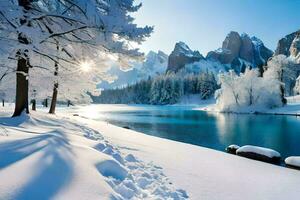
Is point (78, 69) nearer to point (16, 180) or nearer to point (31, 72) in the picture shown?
point (31, 72)

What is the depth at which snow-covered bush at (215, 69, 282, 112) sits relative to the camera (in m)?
67.9

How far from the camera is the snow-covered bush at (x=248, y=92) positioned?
67.9 m

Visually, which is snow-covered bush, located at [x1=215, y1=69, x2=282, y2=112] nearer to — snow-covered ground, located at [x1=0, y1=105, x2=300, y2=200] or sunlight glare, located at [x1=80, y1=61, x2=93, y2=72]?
sunlight glare, located at [x1=80, y1=61, x2=93, y2=72]

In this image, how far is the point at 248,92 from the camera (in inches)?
2785

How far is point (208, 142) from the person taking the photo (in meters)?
23.7

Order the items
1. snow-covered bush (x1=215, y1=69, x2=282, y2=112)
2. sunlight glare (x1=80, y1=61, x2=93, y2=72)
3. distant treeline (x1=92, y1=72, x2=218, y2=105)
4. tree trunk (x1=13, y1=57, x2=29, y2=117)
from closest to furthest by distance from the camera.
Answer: tree trunk (x1=13, y1=57, x2=29, y2=117), sunlight glare (x1=80, y1=61, x2=93, y2=72), snow-covered bush (x1=215, y1=69, x2=282, y2=112), distant treeline (x1=92, y1=72, x2=218, y2=105)

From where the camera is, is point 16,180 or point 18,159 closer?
point 16,180

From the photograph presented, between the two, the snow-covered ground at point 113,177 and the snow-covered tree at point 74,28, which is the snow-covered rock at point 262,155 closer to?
the snow-covered ground at point 113,177

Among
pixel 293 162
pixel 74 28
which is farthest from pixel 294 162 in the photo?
pixel 74 28

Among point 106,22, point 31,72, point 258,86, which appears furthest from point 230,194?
point 258,86

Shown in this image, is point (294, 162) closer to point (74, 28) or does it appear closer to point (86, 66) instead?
point (86, 66)

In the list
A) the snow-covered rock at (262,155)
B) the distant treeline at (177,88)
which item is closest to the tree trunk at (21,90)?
the snow-covered rock at (262,155)

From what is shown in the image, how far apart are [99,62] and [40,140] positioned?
23.0 feet

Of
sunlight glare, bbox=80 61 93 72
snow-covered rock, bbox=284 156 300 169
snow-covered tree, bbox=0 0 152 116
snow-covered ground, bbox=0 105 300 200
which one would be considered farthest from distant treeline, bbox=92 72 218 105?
snow-covered ground, bbox=0 105 300 200
